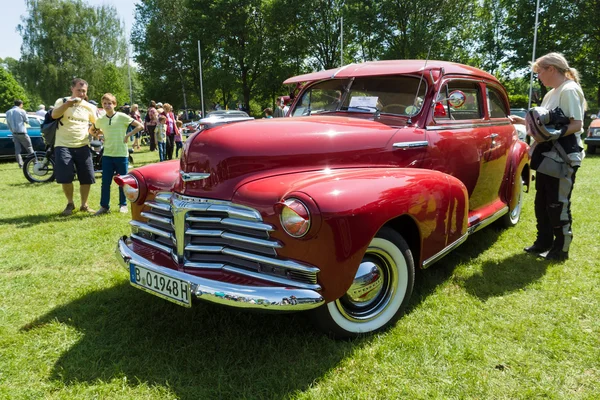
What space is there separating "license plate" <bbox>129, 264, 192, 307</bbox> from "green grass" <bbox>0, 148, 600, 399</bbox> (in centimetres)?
41

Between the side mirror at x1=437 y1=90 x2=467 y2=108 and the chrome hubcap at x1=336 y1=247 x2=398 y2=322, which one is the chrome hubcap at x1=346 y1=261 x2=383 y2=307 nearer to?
the chrome hubcap at x1=336 y1=247 x2=398 y2=322

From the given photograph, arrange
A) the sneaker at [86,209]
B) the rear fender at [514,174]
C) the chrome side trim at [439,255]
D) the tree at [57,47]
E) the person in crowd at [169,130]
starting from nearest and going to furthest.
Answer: the chrome side trim at [439,255]
the rear fender at [514,174]
the sneaker at [86,209]
the person in crowd at [169,130]
the tree at [57,47]

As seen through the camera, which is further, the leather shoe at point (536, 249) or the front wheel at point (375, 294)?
the leather shoe at point (536, 249)

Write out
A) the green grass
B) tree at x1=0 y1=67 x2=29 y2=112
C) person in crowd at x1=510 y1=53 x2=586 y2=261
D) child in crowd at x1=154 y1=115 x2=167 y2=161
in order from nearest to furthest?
1. the green grass
2. person in crowd at x1=510 y1=53 x2=586 y2=261
3. child in crowd at x1=154 y1=115 x2=167 y2=161
4. tree at x1=0 y1=67 x2=29 y2=112

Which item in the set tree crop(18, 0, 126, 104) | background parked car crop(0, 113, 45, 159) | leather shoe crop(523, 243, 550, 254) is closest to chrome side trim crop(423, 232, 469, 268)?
leather shoe crop(523, 243, 550, 254)

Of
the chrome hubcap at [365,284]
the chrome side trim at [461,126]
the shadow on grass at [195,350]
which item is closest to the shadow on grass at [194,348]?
the shadow on grass at [195,350]

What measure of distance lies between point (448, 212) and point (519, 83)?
39503mm

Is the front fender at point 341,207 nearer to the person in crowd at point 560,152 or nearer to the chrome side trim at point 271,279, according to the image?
the chrome side trim at point 271,279

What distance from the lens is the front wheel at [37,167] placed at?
9375 millimetres

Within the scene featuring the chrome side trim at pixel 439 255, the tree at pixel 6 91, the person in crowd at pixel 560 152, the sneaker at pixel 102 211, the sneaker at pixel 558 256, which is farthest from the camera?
the tree at pixel 6 91

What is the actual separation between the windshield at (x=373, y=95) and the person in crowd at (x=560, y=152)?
1.31 metres

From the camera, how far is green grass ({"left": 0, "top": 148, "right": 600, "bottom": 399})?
2338 millimetres

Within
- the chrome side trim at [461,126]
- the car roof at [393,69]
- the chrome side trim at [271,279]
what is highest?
the car roof at [393,69]

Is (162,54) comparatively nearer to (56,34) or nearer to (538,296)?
(56,34)
